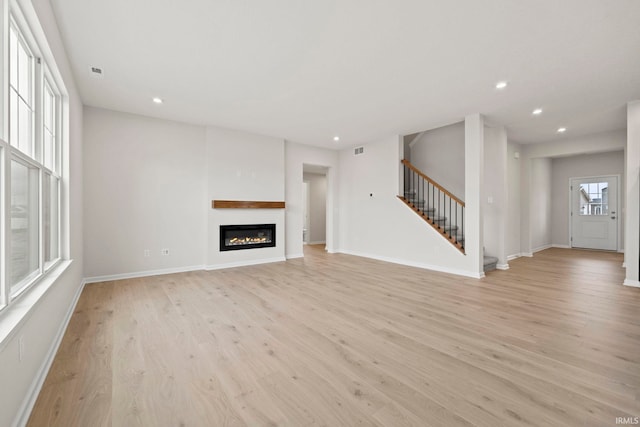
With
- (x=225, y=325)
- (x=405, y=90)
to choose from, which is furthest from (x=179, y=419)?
(x=405, y=90)

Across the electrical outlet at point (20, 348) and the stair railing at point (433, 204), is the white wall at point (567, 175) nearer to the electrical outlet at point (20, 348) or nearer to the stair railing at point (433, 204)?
the stair railing at point (433, 204)

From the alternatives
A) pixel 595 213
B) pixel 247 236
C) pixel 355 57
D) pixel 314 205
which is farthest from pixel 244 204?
pixel 595 213

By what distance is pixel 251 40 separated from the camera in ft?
8.63

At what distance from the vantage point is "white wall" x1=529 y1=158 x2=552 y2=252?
24.1 feet

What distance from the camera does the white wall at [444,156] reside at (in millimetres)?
6031

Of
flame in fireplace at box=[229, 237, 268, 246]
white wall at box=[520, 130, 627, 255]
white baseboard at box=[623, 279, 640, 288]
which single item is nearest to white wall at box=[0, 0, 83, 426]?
flame in fireplace at box=[229, 237, 268, 246]

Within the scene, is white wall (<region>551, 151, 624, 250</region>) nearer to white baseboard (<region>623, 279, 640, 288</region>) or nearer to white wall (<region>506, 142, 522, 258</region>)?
white wall (<region>506, 142, 522, 258</region>)

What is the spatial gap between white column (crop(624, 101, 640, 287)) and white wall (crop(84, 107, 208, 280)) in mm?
6905

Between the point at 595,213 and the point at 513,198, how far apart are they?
286cm

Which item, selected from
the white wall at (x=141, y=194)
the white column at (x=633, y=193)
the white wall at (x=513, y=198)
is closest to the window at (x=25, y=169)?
the white wall at (x=141, y=194)

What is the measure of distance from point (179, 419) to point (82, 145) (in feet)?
14.7

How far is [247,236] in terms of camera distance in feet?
19.2

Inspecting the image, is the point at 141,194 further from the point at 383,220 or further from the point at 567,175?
the point at 567,175

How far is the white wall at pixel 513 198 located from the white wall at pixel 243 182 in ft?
17.4
